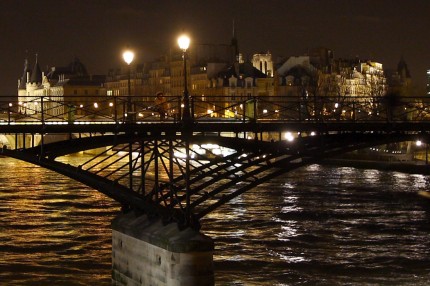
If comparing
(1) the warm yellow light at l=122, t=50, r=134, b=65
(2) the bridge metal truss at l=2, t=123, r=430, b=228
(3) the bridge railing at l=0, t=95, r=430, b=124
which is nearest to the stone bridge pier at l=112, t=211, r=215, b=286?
(2) the bridge metal truss at l=2, t=123, r=430, b=228

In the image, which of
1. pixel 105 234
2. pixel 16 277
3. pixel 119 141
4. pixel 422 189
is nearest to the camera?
pixel 119 141

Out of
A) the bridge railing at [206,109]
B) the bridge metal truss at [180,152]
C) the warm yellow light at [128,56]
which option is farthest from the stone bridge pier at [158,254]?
the warm yellow light at [128,56]

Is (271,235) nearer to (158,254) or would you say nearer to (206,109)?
(206,109)

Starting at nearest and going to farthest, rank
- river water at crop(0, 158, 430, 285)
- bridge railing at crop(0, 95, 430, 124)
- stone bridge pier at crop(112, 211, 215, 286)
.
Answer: stone bridge pier at crop(112, 211, 215, 286)
bridge railing at crop(0, 95, 430, 124)
river water at crop(0, 158, 430, 285)

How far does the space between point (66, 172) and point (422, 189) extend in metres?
37.2

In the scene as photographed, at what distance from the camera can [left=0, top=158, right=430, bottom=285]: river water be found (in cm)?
3045

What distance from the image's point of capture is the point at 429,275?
99.7ft

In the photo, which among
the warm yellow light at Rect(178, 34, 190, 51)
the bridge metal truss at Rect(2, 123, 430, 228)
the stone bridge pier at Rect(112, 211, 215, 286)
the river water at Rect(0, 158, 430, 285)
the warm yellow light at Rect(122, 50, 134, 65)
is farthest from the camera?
the river water at Rect(0, 158, 430, 285)

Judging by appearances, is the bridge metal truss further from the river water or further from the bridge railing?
the river water

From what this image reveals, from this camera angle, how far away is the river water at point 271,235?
30.5 metres

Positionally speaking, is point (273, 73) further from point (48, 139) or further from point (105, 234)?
point (105, 234)

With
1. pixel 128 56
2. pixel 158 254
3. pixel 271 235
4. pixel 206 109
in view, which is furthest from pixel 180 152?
pixel 271 235

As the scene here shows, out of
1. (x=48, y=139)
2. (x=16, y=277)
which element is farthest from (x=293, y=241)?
(x=48, y=139)

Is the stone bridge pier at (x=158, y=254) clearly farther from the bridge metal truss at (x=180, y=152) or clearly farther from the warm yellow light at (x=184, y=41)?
the warm yellow light at (x=184, y=41)
